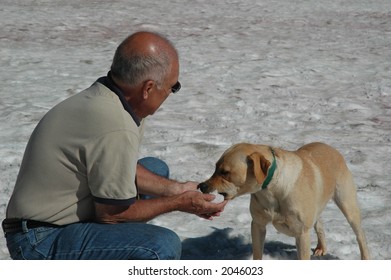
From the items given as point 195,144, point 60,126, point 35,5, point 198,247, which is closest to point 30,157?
point 60,126

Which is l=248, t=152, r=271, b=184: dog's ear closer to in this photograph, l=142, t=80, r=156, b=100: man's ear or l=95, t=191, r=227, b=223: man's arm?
l=95, t=191, r=227, b=223: man's arm

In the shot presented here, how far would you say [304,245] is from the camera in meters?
4.57

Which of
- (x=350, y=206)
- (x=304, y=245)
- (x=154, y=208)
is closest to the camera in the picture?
(x=154, y=208)

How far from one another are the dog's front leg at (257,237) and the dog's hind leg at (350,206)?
0.70m

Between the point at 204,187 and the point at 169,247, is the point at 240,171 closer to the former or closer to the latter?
the point at 204,187

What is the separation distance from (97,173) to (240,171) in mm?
1143

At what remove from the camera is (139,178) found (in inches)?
181

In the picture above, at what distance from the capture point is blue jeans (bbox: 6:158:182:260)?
3.69m

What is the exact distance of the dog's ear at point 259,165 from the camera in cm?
426

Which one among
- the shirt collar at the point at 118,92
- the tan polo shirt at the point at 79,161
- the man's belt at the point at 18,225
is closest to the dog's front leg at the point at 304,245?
the tan polo shirt at the point at 79,161

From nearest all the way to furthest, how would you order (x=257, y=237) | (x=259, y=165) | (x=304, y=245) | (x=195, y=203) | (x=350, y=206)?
(x=195, y=203) < (x=259, y=165) < (x=304, y=245) < (x=257, y=237) < (x=350, y=206)

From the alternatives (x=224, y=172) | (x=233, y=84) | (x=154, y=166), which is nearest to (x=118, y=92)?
(x=224, y=172)

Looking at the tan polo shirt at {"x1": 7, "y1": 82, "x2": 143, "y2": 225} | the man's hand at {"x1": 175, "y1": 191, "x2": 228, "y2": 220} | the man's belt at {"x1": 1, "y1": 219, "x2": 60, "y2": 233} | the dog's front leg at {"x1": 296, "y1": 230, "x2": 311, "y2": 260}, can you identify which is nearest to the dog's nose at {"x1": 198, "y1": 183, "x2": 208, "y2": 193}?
the man's hand at {"x1": 175, "y1": 191, "x2": 228, "y2": 220}
